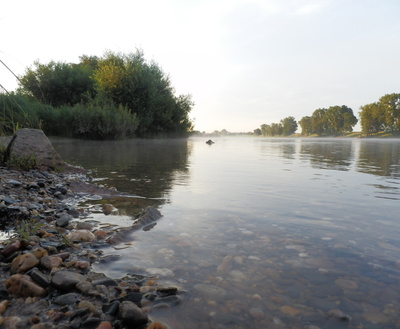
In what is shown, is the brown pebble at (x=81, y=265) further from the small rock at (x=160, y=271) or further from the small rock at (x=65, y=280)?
the small rock at (x=160, y=271)

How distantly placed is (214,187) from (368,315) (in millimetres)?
5638

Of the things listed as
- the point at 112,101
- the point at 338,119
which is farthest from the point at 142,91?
the point at 338,119

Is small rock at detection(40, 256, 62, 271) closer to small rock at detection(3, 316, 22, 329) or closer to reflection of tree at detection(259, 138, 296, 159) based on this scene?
small rock at detection(3, 316, 22, 329)

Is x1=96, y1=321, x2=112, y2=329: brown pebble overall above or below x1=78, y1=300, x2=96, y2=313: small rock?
below

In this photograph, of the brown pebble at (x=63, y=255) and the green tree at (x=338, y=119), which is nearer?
the brown pebble at (x=63, y=255)

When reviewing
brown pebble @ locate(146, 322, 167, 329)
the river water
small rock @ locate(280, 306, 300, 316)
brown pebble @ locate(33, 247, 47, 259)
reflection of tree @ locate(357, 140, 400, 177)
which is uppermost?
brown pebble @ locate(33, 247, 47, 259)

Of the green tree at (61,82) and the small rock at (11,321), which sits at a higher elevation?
the green tree at (61,82)

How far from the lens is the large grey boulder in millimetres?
8172

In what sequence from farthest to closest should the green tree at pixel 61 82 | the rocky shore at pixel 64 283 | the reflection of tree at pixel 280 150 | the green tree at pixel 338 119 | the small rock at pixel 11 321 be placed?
the green tree at pixel 338 119
the green tree at pixel 61 82
the reflection of tree at pixel 280 150
the rocky shore at pixel 64 283
the small rock at pixel 11 321

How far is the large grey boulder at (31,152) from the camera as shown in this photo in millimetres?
8172

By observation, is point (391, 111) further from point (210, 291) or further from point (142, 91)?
point (210, 291)

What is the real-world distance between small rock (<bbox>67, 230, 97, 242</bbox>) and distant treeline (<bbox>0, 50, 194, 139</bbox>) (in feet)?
105

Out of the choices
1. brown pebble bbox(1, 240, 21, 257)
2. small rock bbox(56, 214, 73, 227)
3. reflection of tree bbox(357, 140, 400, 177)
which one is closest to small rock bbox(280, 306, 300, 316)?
brown pebble bbox(1, 240, 21, 257)

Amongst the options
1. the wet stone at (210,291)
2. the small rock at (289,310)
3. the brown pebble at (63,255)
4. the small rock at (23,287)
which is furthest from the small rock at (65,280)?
the small rock at (289,310)
